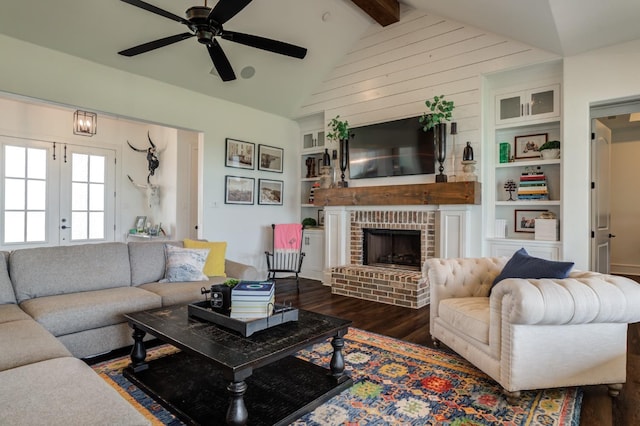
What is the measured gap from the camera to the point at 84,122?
14.8 feet

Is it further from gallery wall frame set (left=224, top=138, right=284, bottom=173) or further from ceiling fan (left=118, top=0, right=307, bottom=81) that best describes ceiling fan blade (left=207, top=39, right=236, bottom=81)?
gallery wall frame set (left=224, top=138, right=284, bottom=173)

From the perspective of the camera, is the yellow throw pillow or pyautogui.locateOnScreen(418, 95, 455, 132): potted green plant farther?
pyautogui.locateOnScreen(418, 95, 455, 132): potted green plant

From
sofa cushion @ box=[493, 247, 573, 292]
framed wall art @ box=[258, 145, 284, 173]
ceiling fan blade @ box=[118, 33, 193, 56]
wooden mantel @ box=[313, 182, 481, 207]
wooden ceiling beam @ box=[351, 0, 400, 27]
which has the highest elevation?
wooden ceiling beam @ box=[351, 0, 400, 27]

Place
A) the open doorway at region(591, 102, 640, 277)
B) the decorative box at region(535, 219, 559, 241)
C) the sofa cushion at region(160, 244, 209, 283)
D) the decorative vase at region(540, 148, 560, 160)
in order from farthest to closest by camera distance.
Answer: the open doorway at region(591, 102, 640, 277), the decorative vase at region(540, 148, 560, 160), the decorative box at region(535, 219, 559, 241), the sofa cushion at region(160, 244, 209, 283)

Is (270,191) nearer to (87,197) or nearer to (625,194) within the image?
(87,197)

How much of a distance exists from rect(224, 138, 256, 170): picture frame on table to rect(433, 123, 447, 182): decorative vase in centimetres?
285

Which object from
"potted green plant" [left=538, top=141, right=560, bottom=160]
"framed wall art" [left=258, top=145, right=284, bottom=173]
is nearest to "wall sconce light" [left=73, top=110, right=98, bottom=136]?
"framed wall art" [left=258, top=145, right=284, bottom=173]

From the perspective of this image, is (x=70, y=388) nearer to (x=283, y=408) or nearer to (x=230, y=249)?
(x=283, y=408)

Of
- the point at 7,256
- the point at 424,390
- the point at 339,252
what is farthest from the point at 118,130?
the point at 424,390

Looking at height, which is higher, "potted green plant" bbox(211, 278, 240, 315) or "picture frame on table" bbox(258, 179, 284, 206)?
"picture frame on table" bbox(258, 179, 284, 206)

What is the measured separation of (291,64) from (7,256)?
413 cm

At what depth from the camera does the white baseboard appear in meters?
6.27

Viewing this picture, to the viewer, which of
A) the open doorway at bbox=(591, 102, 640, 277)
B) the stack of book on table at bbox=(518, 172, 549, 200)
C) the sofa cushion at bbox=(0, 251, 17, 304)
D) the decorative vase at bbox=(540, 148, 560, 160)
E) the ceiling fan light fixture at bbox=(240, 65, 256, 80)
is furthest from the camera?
the open doorway at bbox=(591, 102, 640, 277)

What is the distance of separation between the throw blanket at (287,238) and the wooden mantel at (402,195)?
1.92 feet
